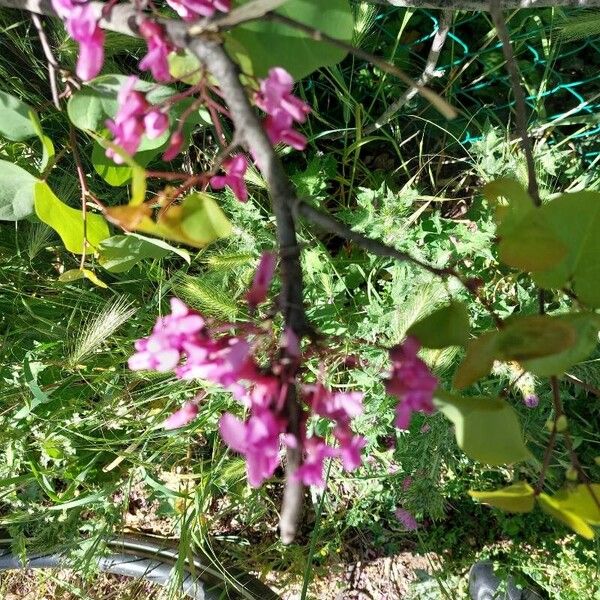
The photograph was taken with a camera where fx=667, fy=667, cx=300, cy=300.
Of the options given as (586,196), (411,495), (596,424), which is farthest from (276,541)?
(586,196)

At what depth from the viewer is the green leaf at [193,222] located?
0.49 m

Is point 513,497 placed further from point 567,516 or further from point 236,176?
point 236,176

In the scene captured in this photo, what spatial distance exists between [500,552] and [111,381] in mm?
1032

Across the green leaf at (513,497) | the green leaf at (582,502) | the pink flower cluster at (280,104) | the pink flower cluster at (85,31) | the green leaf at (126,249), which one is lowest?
the green leaf at (582,502)

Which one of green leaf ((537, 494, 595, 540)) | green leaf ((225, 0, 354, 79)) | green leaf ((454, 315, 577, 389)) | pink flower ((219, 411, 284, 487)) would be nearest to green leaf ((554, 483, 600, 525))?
green leaf ((537, 494, 595, 540))

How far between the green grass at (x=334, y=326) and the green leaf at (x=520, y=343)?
0.61 m

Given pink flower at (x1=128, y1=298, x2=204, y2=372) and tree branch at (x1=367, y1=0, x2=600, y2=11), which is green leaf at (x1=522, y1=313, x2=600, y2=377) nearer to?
pink flower at (x1=128, y1=298, x2=204, y2=372)

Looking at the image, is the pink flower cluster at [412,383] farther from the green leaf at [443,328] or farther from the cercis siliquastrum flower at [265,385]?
the green leaf at [443,328]

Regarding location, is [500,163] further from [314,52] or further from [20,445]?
[20,445]

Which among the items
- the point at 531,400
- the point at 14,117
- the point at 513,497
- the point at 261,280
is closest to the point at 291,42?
the point at 261,280

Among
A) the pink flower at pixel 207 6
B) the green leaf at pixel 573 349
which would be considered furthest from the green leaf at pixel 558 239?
the pink flower at pixel 207 6

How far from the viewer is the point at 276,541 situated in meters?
1.67

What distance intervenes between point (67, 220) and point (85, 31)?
0.91ft

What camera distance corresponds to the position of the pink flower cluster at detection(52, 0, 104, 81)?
507mm
